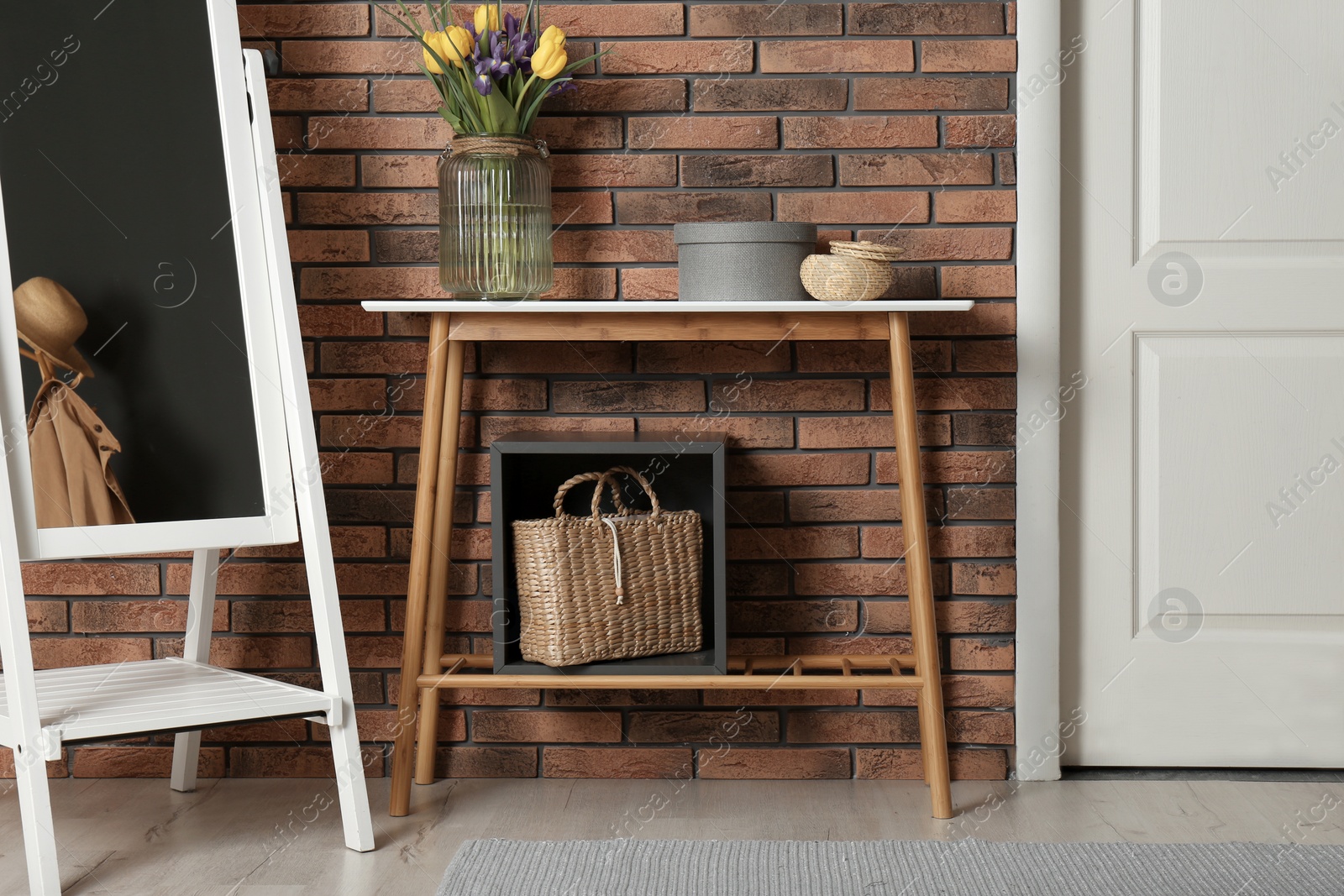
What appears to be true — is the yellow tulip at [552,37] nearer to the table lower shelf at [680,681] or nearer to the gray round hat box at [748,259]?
the gray round hat box at [748,259]

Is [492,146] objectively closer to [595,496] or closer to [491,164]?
[491,164]

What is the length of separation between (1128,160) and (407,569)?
4.99 feet

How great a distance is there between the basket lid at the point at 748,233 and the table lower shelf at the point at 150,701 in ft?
3.07

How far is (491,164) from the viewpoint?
1884 mm

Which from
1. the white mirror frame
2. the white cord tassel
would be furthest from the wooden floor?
the white mirror frame

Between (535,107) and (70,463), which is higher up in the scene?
(535,107)

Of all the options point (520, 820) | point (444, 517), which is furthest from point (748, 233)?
point (520, 820)

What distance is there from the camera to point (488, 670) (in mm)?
1960

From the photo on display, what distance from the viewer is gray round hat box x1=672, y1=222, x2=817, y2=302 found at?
1814 mm

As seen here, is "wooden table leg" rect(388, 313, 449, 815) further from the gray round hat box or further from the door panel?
the door panel

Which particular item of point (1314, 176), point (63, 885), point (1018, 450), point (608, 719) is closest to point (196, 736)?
point (63, 885)

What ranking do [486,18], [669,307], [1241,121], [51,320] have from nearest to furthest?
1. [51,320]
2. [669,307]
3. [486,18]
4. [1241,121]

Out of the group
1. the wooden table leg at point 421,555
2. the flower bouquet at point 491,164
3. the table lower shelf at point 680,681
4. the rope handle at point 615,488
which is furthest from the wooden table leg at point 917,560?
the wooden table leg at point 421,555

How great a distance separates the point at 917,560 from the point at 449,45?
115cm
